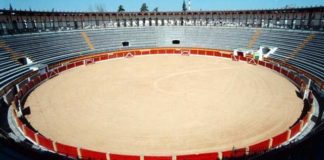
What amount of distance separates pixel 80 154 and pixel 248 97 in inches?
725

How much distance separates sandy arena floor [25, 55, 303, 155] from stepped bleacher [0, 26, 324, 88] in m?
6.92

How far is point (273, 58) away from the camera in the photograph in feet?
142

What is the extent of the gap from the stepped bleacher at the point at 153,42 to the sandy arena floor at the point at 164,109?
6.92 meters

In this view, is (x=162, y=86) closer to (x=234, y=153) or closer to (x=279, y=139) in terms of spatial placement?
(x=279, y=139)

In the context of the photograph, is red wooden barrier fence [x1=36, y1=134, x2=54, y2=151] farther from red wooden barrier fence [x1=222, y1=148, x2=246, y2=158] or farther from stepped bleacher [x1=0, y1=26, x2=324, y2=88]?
stepped bleacher [x1=0, y1=26, x2=324, y2=88]

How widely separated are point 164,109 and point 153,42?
127 feet

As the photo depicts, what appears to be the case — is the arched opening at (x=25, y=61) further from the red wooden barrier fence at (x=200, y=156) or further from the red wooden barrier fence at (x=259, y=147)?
the red wooden barrier fence at (x=259, y=147)

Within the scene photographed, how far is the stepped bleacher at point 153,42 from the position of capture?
3706 cm

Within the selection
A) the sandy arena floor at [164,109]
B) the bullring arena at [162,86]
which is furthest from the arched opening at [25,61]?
the sandy arena floor at [164,109]

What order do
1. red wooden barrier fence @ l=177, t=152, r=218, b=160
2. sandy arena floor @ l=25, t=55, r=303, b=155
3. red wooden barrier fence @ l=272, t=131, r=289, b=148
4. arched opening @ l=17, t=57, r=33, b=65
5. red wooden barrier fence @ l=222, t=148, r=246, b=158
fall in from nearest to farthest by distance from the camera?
1. red wooden barrier fence @ l=177, t=152, r=218, b=160
2. red wooden barrier fence @ l=222, t=148, r=246, b=158
3. red wooden barrier fence @ l=272, t=131, r=289, b=148
4. sandy arena floor @ l=25, t=55, r=303, b=155
5. arched opening @ l=17, t=57, r=33, b=65

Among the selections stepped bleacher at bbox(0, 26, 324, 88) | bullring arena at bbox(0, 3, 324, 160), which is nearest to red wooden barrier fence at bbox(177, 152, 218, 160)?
bullring arena at bbox(0, 3, 324, 160)

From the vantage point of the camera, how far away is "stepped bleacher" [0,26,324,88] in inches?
1459

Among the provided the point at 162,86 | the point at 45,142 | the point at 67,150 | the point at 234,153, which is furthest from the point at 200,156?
the point at 162,86

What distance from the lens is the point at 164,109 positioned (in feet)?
76.5
